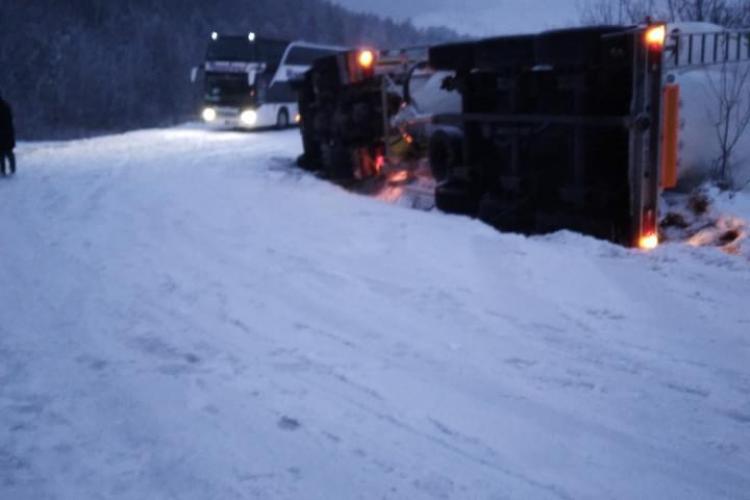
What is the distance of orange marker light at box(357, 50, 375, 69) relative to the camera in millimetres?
13930

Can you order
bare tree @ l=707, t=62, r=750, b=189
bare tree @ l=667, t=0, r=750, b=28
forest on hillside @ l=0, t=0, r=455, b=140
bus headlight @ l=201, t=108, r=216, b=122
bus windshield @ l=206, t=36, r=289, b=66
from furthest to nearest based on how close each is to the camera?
forest on hillside @ l=0, t=0, r=455, b=140, bus headlight @ l=201, t=108, r=216, b=122, bus windshield @ l=206, t=36, r=289, b=66, bare tree @ l=667, t=0, r=750, b=28, bare tree @ l=707, t=62, r=750, b=189

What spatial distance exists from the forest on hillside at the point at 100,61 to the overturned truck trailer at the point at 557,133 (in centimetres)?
3060

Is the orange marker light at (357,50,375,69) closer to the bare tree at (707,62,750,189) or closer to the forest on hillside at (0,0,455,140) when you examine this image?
the bare tree at (707,62,750,189)

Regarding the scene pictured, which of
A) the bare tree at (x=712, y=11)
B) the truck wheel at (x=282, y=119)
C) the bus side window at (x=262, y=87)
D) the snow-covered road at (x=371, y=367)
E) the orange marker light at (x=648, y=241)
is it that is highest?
the bare tree at (x=712, y=11)

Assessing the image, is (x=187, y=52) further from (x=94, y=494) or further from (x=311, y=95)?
(x=94, y=494)

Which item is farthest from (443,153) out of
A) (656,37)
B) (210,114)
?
(210,114)

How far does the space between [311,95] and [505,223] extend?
7422mm

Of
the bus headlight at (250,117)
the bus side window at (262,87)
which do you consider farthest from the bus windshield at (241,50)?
the bus headlight at (250,117)

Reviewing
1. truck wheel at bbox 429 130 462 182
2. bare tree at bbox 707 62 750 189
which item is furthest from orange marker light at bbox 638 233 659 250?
truck wheel at bbox 429 130 462 182

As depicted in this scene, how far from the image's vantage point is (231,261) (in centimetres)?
843

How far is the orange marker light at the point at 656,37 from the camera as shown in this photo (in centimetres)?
798

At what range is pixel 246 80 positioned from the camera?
31.2 metres

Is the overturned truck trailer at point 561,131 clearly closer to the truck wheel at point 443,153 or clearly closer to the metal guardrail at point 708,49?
the truck wheel at point 443,153

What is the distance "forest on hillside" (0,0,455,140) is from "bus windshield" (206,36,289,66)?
1019 centimetres
